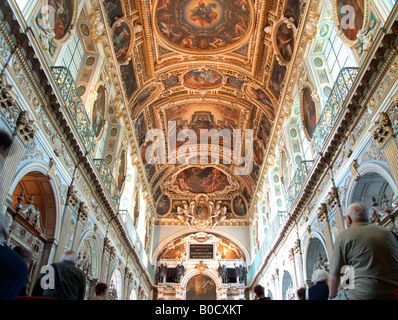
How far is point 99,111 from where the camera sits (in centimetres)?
1154

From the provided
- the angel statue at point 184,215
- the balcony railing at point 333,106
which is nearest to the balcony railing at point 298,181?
the balcony railing at point 333,106

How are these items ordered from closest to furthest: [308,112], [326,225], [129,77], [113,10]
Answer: [326,225], [308,112], [113,10], [129,77]

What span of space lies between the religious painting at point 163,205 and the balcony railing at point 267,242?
23.5 feet

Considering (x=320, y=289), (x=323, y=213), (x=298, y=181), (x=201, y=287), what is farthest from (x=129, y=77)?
(x=201, y=287)

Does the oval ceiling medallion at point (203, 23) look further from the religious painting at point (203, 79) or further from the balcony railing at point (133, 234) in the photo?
the balcony railing at point (133, 234)

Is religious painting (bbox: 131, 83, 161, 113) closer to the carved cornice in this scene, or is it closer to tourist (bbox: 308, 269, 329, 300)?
the carved cornice

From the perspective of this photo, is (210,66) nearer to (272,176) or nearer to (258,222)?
(272,176)

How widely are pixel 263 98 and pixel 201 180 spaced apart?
10314mm

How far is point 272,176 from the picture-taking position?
1648 centimetres

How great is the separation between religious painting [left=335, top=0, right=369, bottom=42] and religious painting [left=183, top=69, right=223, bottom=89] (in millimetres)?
8367

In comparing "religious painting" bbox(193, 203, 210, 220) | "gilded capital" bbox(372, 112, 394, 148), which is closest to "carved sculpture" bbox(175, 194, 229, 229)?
"religious painting" bbox(193, 203, 210, 220)

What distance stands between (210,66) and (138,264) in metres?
10.6

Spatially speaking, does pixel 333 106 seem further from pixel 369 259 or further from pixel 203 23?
pixel 203 23

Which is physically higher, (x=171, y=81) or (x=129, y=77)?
(x=171, y=81)
